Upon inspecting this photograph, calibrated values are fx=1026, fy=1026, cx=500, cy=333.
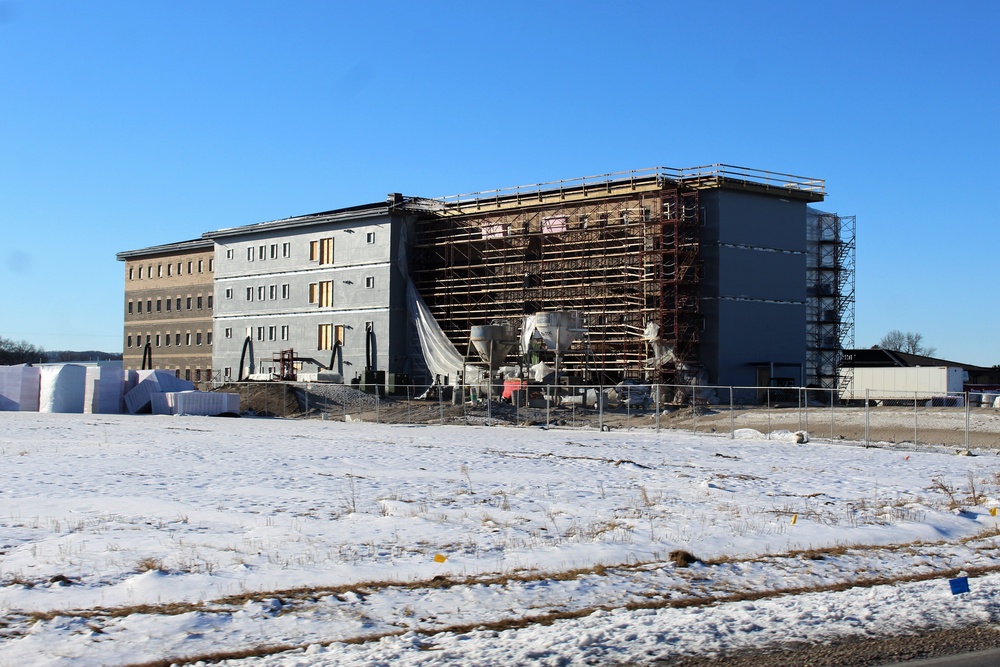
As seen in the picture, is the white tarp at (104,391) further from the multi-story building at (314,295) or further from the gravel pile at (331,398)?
the multi-story building at (314,295)

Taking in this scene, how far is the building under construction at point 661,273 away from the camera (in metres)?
61.3

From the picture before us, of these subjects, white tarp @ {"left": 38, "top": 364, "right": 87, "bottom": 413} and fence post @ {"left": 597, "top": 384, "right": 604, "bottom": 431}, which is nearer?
fence post @ {"left": 597, "top": 384, "right": 604, "bottom": 431}

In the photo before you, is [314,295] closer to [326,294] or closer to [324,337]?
[326,294]

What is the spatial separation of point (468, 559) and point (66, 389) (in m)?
47.9

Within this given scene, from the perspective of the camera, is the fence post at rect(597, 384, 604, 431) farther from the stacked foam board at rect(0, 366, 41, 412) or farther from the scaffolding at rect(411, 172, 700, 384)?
the stacked foam board at rect(0, 366, 41, 412)

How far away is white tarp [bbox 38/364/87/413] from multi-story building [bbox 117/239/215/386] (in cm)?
3320

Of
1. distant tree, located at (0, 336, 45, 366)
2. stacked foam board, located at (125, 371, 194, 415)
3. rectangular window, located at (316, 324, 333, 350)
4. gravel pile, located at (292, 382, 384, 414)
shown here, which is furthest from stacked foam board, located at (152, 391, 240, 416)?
distant tree, located at (0, 336, 45, 366)

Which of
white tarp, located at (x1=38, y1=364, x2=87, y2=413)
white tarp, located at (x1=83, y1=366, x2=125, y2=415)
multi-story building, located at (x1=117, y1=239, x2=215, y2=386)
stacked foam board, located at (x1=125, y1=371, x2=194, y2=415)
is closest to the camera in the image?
white tarp, located at (x1=83, y1=366, x2=125, y2=415)

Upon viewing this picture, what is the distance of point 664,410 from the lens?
52.2 metres

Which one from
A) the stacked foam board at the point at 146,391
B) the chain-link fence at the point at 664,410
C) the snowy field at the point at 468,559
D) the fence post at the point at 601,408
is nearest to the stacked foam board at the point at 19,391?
the stacked foam board at the point at 146,391

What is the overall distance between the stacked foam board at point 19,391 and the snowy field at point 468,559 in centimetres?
3516

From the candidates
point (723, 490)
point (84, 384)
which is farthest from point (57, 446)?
point (84, 384)

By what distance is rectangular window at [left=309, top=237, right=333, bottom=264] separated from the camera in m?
76.9

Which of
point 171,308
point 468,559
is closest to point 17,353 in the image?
point 171,308
